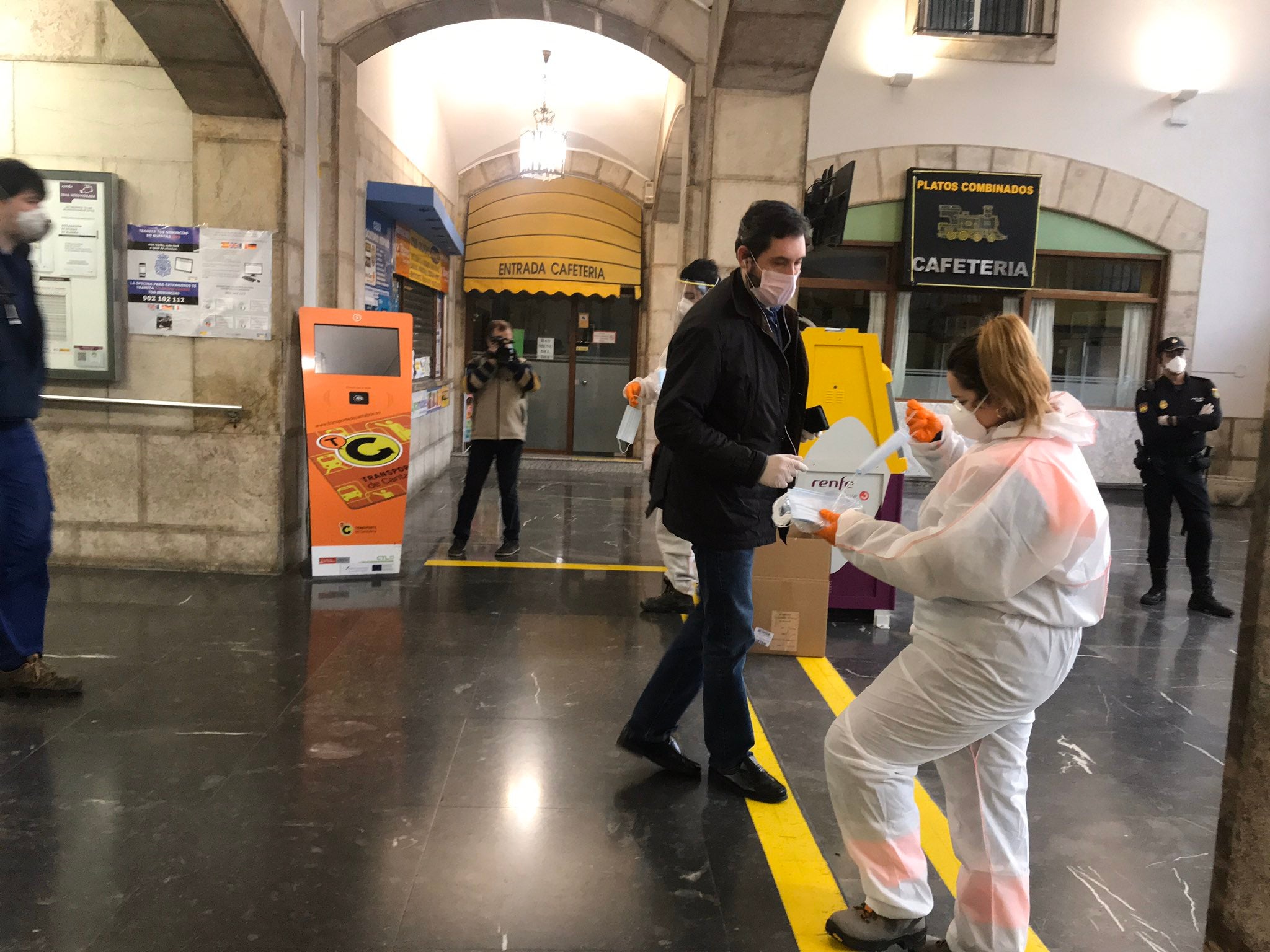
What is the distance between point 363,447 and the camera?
215 inches

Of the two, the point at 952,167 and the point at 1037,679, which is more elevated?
the point at 952,167

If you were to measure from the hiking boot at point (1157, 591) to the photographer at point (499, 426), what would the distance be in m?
3.99

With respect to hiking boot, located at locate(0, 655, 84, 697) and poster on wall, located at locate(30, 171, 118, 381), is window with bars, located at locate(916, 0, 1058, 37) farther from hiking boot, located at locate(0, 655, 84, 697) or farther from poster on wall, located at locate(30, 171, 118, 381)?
hiking boot, located at locate(0, 655, 84, 697)

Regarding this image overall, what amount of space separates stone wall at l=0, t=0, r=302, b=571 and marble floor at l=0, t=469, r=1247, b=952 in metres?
0.53

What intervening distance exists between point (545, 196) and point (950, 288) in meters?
5.60

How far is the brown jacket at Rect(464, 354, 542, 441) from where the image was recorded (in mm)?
6148

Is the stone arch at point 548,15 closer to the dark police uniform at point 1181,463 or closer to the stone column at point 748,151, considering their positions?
the stone column at point 748,151

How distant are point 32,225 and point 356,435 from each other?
2261 mm

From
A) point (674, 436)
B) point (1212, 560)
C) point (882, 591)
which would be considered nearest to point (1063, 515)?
point (674, 436)

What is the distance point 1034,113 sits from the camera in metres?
10.3

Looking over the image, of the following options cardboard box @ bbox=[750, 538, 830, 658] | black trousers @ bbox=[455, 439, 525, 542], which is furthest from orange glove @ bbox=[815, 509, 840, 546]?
black trousers @ bbox=[455, 439, 525, 542]

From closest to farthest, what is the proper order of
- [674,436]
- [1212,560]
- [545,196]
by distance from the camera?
[674,436], [1212,560], [545,196]

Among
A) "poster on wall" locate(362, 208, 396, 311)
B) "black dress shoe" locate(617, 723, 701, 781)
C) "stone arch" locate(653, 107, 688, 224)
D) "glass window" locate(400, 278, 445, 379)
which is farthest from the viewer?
"stone arch" locate(653, 107, 688, 224)

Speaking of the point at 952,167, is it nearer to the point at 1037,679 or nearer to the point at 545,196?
the point at 545,196
